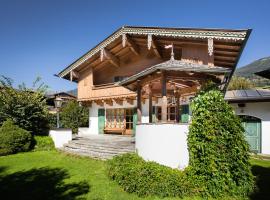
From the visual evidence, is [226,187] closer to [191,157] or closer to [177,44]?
[191,157]

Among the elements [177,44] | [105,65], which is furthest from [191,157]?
[105,65]

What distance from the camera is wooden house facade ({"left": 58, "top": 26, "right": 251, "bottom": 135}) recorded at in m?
10.4

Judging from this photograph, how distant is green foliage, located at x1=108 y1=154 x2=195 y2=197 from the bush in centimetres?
879

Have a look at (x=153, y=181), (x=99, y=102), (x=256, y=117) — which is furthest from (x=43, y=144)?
(x=256, y=117)

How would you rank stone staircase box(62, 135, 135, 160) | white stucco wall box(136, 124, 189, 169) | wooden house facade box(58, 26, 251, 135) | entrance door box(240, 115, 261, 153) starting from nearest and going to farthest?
white stucco wall box(136, 124, 189, 169)
wooden house facade box(58, 26, 251, 135)
stone staircase box(62, 135, 135, 160)
entrance door box(240, 115, 261, 153)

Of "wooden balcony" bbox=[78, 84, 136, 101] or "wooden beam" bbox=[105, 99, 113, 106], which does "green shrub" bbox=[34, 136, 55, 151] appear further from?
"wooden beam" bbox=[105, 99, 113, 106]

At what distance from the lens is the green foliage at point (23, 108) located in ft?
51.4

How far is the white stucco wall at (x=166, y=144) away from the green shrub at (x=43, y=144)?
829cm

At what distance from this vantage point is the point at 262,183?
8.71 meters

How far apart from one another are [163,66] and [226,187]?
4.80 metres

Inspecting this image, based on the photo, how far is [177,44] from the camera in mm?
14906

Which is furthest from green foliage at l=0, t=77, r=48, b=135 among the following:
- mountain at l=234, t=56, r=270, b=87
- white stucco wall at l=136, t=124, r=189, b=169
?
mountain at l=234, t=56, r=270, b=87

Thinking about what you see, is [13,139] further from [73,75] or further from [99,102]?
[73,75]

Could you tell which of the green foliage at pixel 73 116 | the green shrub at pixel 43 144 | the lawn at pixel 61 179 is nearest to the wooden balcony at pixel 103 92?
the green foliage at pixel 73 116
